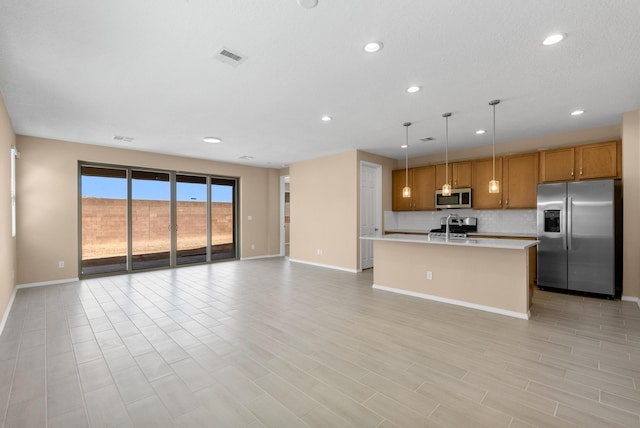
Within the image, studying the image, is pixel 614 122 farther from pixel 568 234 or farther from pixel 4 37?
pixel 4 37

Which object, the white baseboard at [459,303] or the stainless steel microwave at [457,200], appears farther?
the stainless steel microwave at [457,200]

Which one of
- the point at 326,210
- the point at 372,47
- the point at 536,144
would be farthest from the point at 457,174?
the point at 372,47

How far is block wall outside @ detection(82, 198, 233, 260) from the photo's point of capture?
603 cm

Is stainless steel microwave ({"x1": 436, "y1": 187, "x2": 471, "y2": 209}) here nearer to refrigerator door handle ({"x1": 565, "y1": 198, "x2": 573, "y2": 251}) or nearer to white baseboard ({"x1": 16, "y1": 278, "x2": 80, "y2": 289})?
refrigerator door handle ({"x1": 565, "y1": 198, "x2": 573, "y2": 251})

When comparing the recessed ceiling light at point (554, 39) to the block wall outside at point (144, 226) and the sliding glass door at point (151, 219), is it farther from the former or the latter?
the block wall outside at point (144, 226)

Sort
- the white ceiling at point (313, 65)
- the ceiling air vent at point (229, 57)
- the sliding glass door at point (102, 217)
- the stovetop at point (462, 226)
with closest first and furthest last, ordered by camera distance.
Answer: the white ceiling at point (313, 65) → the ceiling air vent at point (229, 57) → the sliding glass door at point (102, 217) → the stovetop at point (462, 226)

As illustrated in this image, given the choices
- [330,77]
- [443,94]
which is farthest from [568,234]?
[330,77]

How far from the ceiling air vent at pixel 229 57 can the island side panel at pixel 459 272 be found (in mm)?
3415

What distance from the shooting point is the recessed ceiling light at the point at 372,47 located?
238 cm

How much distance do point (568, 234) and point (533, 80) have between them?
2.85 m

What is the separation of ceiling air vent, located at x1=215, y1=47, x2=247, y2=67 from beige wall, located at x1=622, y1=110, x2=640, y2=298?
206 inches

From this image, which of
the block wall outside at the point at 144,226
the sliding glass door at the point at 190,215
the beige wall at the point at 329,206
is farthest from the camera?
the sliding glass door at the point at 190,215

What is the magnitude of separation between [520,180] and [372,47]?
446 centimetres

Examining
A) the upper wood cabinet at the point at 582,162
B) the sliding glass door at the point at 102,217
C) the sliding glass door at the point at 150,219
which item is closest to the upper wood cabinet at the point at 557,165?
the upper wood cabinet at the point at 582,162
